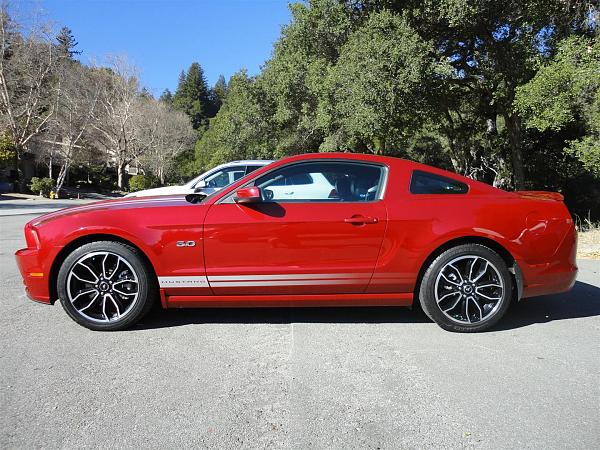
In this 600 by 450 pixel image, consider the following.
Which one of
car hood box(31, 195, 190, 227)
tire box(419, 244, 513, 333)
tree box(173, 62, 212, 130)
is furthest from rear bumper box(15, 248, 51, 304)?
tree box(173, 62, 212, 130)

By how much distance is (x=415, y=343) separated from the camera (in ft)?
12.5

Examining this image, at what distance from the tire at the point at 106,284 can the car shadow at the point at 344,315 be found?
0.78 feet

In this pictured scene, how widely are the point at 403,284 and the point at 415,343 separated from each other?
1.67ft

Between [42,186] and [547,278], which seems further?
[42,186]

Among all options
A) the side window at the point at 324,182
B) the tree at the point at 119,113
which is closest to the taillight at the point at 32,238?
the side window at the point at 324,182

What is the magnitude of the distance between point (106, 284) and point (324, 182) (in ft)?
6.85

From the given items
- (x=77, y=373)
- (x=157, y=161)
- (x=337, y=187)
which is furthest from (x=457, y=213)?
(x=157, y=161)

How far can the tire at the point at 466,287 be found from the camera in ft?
13.1

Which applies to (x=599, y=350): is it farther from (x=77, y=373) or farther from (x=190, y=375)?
(x=77, y=373)

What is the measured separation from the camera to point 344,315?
448 cm

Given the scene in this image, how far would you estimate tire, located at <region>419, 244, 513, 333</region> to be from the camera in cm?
398

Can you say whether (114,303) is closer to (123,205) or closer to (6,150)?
(123,205)

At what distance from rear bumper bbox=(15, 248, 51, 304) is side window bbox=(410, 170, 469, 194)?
3.31m

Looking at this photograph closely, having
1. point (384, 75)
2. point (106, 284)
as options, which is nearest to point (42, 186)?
point (384, 75)
